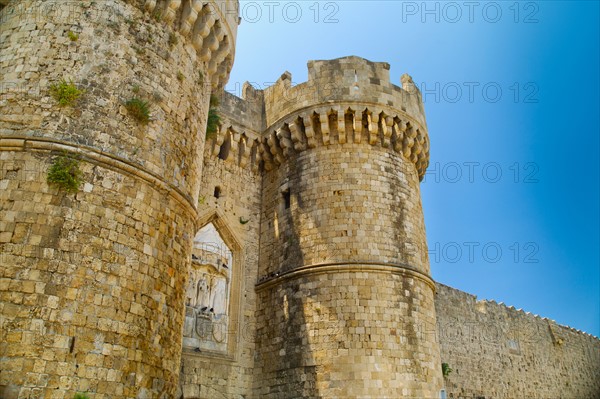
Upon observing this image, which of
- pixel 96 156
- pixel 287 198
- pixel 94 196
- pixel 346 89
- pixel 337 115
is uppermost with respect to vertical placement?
pixel 346 89

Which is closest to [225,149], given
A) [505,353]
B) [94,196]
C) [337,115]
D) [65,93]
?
[337,115]

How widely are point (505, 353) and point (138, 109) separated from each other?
13.6 metres

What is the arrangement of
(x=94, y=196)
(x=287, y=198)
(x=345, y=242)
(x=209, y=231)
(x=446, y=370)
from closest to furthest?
1. (x=94, y=196)
2. (x=345, y=242)
3. (x=209, y=231)
4. (x=287, y=198)
5. (x=446, y=370)

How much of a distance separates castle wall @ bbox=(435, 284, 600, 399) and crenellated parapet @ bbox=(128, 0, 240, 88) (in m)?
8.78

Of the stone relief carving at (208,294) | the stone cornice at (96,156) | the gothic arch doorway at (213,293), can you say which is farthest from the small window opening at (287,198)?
the stone cornice at (96,156)

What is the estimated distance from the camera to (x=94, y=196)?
20.9 ft

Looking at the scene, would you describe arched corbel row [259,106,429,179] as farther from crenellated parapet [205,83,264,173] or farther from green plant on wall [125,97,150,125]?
green plant on wall [125,97,150,125]

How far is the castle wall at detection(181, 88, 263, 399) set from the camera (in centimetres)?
988

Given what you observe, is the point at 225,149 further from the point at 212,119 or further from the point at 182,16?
the point at 182,16

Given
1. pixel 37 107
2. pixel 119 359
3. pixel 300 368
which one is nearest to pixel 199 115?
pixel 37 107

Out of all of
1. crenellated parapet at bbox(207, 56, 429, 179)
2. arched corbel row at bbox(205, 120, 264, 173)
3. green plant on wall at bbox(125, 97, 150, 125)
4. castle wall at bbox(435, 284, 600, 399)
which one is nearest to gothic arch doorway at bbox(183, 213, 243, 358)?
arched corbel row at bbox(205, 120, 264, 173)

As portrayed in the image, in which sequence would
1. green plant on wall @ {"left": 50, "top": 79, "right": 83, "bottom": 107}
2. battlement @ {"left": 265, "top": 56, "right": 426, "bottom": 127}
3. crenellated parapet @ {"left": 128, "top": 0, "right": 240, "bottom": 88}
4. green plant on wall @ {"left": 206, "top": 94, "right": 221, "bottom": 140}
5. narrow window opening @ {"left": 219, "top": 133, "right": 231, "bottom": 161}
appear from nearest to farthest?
green plant on wall @ {"left": 50, "top": 79, "right": 83, "bottom": 107} < crenellated parapet @ {"left": 128, "top": 0, "right": 240, "bottom": 88} < green plant on wall @ {"left": 206, "top": 94, "right": 221, "bottom": 140} < battlement @ {"left": 265, "top": 56, "right": 426, "bottom": 127} < narrow window opening @ {"left": 219, "top": 133, "right": 231, "bottom": 161}

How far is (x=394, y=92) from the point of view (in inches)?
475

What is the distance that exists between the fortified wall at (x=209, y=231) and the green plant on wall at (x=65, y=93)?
3.8 inches
